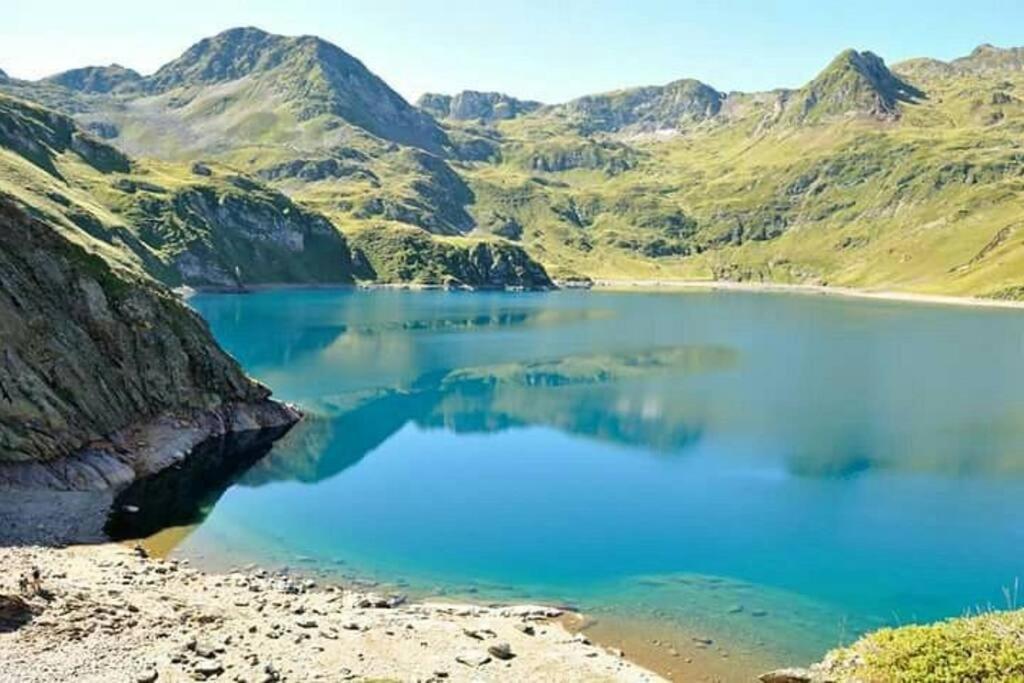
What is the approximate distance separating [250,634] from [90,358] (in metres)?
41.9

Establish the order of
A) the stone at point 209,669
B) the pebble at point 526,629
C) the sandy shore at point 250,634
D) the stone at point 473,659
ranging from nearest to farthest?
the stone at point 209,669 → the sandy shore at point 250,634 → the stone at point 473,659 → the pebble at point 526,629

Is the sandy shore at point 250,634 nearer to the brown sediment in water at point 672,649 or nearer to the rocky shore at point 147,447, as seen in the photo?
the brown sediment in water at point 672,649

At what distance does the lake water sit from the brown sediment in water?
672 millimetres

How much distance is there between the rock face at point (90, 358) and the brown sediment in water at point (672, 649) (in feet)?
133

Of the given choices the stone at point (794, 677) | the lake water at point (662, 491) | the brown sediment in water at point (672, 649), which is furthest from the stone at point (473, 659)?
the stone at point (794, 677)

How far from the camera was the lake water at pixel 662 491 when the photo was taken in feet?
162

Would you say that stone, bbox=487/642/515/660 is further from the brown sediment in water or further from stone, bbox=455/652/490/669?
the brown sediment in water

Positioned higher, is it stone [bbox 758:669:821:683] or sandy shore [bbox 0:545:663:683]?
stone [bbox 758:669:821:683]

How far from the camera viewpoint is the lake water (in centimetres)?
4925

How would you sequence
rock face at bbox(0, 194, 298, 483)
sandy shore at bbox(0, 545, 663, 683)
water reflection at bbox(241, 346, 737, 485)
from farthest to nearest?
water reflection at bbox(241, 346, 737, 485), rock face at bbox(0, 194, 298, 483), sandy shore at bbox(0, 545, 663, 683)

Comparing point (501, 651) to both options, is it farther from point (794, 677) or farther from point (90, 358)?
point (90, 358)

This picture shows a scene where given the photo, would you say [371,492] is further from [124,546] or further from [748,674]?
[748,674]

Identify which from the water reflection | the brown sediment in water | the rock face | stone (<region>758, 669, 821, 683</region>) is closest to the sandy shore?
the brown sediment in water

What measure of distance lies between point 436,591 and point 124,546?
63.8 ft
